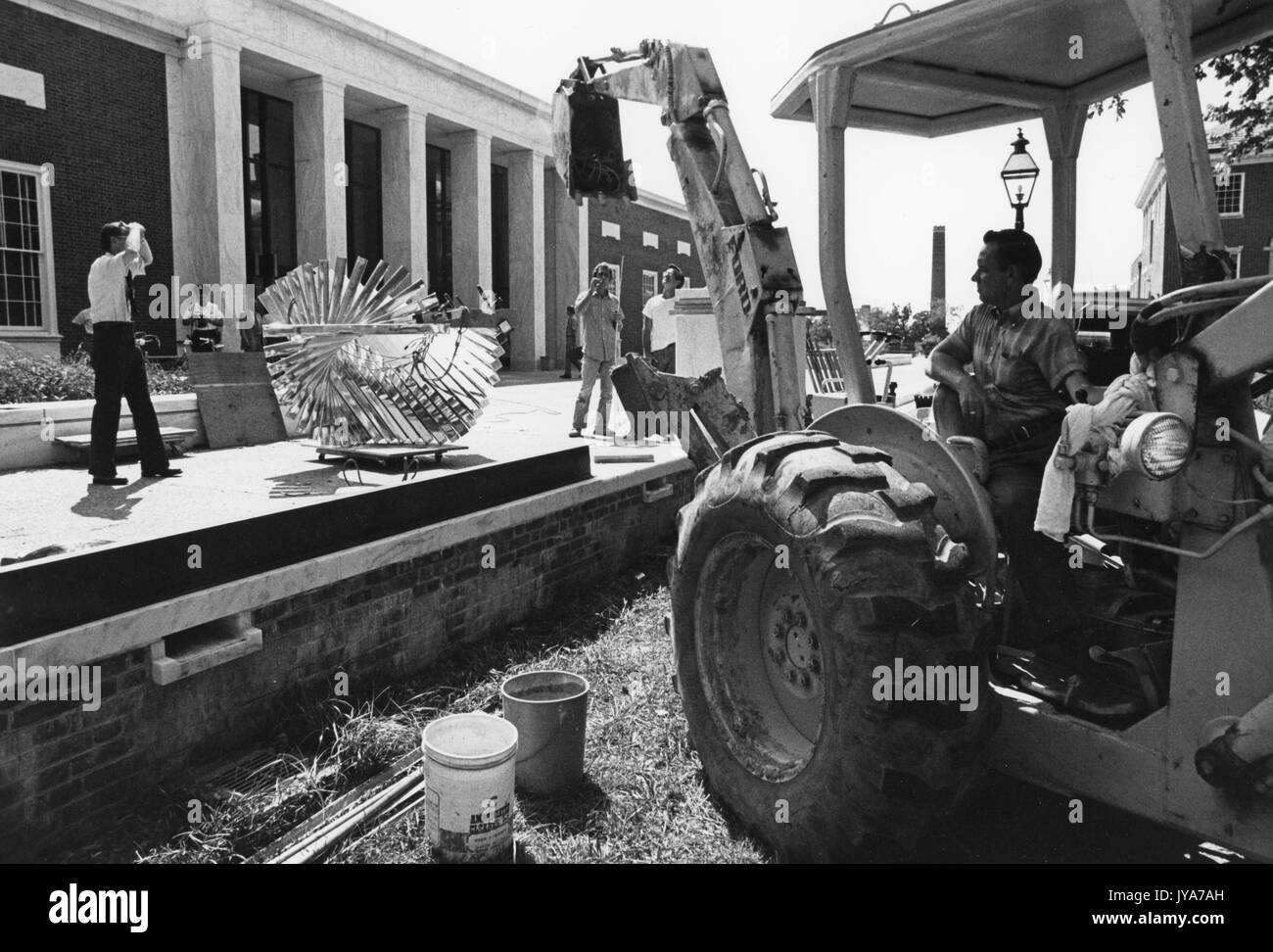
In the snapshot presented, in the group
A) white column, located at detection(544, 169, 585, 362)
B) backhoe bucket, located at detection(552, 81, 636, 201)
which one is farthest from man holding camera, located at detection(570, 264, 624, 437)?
white column, located at detection(544, 169, 585, 362)

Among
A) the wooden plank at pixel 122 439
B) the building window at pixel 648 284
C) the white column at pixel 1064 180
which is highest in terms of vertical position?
the building window at pixel 648 284

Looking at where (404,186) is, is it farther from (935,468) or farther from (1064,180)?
(935,468)

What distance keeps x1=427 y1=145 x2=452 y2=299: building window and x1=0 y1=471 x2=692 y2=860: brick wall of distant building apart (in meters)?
19.3

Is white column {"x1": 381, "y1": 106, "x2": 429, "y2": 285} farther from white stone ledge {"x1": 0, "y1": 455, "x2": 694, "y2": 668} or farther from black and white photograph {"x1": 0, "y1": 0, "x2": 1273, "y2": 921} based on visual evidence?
white stone ledge {"x1": 0, "y1": 455, "x2": 694, "y2": 668}

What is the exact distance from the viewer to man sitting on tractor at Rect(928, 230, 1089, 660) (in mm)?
3359

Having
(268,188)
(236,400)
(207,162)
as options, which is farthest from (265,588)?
(268,188)

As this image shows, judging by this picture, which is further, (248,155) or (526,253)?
(526,253)

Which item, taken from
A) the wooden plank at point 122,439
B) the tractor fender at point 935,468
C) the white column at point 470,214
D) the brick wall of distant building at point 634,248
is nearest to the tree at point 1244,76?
the tractor fender at point 935,468

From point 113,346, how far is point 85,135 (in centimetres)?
1095

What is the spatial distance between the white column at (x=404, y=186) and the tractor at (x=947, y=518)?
1819cm

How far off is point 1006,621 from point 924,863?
90 centimetres

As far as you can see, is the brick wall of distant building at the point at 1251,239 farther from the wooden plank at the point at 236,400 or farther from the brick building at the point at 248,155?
the brick building at the point at 248,155

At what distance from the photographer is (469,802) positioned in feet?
11.1

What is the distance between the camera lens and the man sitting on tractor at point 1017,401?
3.36 meters
